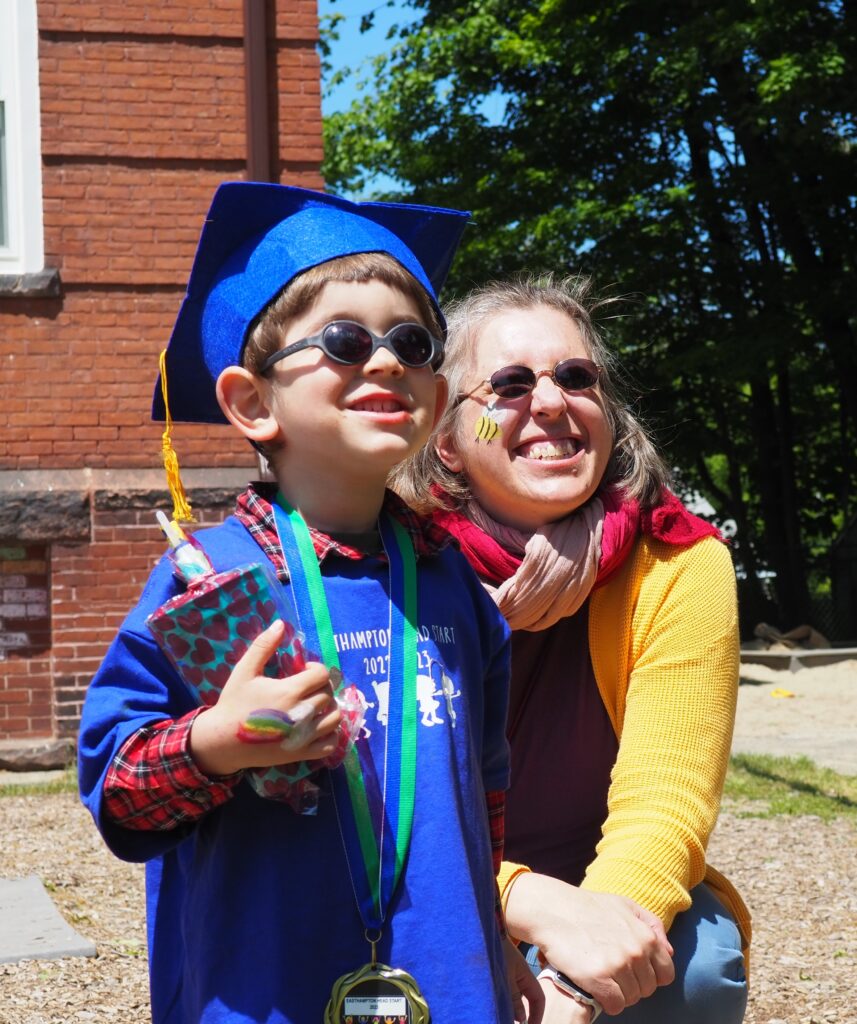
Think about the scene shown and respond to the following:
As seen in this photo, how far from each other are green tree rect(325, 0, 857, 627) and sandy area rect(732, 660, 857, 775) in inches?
165

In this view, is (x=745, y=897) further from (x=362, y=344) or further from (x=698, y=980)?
(x=362, y=344)

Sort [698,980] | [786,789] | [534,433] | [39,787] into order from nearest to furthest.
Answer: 1. [698,980]
2. [534,433]
3. [39,787]
4. [786,789]

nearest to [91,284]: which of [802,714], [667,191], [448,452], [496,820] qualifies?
[448,452]

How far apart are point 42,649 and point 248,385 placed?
6304 mm

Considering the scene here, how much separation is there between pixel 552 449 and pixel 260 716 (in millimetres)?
1172

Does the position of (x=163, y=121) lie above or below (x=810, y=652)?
above

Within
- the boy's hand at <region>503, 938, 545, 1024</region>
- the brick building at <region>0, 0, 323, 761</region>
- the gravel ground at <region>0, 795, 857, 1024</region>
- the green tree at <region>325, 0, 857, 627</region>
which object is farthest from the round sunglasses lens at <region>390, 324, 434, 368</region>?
the green tree at <region>325, 0, 857, 627</region>

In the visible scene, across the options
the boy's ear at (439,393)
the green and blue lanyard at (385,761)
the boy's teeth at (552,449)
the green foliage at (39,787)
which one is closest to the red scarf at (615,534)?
the boy's teeth at (552,449)

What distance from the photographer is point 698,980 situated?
2.45m

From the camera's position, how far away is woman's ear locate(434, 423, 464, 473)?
2.85 metres

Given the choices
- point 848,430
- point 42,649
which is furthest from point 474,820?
point 848,430

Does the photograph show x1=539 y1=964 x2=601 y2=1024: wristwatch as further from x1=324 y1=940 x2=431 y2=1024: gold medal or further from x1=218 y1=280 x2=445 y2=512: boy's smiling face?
x1=218 y1=280 x2=445 y2=512: boy's smiling face

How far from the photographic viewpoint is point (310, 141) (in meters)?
8.31

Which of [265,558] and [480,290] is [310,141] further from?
[265,558]
